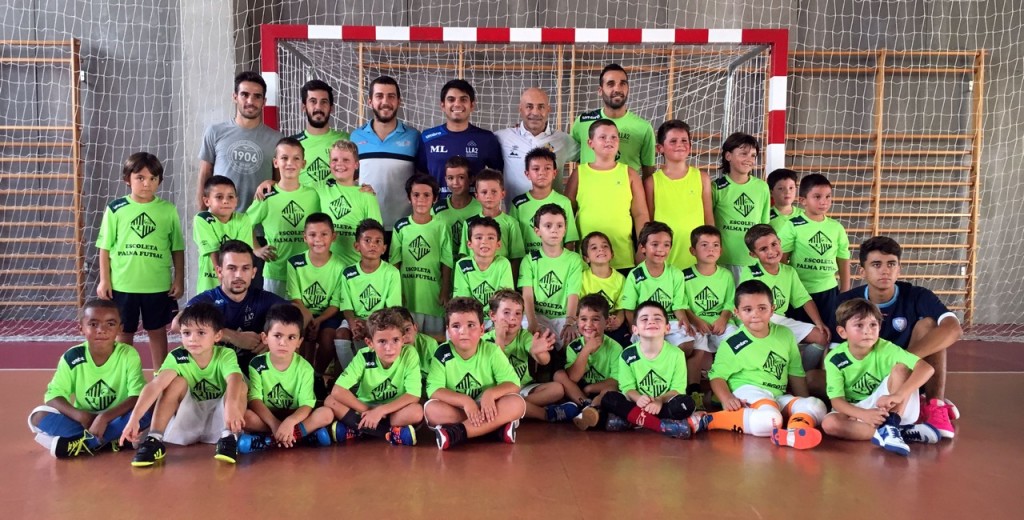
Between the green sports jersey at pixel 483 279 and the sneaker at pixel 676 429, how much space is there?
1198mm

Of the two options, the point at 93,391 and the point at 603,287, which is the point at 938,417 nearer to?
the point at 603,287

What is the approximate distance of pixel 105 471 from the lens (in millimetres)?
3109

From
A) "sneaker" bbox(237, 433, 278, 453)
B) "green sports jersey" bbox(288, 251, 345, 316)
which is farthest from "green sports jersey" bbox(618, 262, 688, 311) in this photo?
"sneaker" bbox(237, 433, 278, 453)

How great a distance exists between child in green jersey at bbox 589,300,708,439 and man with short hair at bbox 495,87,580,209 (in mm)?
1432

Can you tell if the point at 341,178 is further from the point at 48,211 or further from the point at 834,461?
the point at 48,211

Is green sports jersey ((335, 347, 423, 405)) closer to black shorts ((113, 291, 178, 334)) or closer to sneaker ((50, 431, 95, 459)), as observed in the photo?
sneaker ((50, 431, 95, 459))

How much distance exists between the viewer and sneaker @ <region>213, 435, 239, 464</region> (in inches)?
126

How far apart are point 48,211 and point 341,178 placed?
5.18m

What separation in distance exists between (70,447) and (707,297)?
11.1 feet

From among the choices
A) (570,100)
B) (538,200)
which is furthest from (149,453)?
(570,100)

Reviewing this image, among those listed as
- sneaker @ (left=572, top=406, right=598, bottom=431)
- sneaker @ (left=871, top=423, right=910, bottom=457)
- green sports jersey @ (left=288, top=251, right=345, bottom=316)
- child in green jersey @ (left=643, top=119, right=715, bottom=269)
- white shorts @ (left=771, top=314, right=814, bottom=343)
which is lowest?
sneaker @ (left=572, top=406, right=598, bottom=431)

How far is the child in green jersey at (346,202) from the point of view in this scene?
4.43 metres

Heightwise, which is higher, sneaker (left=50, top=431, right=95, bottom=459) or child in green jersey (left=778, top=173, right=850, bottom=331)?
child in green jersey (left=778, top=173, right=850, bottom=331)

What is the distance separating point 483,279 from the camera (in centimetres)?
428
